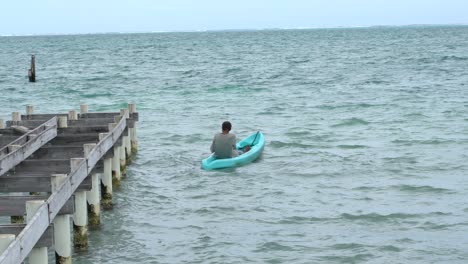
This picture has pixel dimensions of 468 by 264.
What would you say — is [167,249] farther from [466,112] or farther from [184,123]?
[466,112]

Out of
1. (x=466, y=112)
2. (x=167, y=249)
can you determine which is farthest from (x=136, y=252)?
(x=466, y=112)

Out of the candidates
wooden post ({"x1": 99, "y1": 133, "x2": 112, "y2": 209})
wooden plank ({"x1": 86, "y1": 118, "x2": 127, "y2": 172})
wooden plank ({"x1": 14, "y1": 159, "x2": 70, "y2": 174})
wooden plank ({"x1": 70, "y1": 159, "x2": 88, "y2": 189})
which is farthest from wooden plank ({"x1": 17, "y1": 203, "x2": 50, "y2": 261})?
wooden post ({"x1": 99, "y1": 133, "x2": 112, "y2": 209})

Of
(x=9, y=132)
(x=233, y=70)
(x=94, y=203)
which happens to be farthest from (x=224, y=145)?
(x=233, y=70)

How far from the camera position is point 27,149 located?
1379 cm

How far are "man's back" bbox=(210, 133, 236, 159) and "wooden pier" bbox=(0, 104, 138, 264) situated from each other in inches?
85.4

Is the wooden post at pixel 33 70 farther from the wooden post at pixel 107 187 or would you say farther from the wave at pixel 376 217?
the wave at pixel 376 217

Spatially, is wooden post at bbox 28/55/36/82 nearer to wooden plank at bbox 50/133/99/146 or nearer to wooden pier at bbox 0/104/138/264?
wooden pier at bbox 0/104/138/264

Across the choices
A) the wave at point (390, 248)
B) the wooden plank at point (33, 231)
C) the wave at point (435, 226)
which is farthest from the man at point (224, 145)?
the wooden plank at point (33, 231)

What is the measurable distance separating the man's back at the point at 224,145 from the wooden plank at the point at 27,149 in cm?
460

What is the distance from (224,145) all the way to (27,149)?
6.61m

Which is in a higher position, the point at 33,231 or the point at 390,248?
the point at 33,231

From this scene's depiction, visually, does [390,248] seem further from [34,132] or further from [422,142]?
[422,142]

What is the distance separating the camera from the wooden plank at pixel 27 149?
486 inches

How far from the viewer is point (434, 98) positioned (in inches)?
1490
